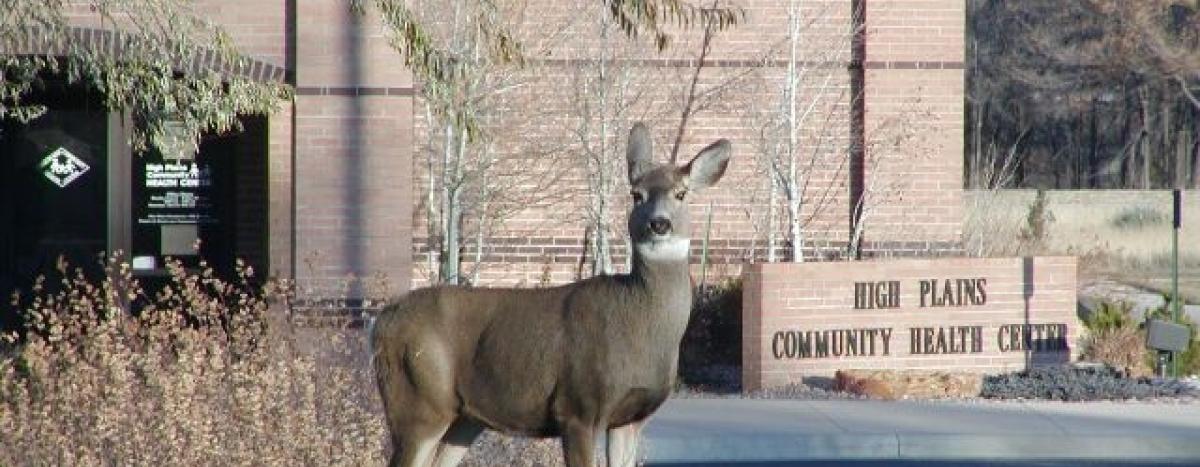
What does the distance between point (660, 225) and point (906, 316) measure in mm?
11391

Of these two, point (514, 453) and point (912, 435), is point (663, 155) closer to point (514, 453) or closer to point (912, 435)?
point (912, 435)

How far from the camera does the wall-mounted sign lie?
19922mm

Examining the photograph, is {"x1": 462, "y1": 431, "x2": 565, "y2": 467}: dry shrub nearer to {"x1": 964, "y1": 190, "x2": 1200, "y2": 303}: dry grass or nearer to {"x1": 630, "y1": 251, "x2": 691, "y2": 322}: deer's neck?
{"x1": 630, "y1": 251, "x2": 691, "y2": 322}: deer's neck

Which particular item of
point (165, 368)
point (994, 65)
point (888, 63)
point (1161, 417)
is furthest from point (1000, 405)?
point (994, 65)

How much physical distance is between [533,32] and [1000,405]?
5824 mm

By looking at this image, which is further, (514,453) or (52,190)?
(52,190)

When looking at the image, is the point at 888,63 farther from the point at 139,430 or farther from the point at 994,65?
the point at 994,65

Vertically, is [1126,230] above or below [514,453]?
above

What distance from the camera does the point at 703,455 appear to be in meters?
13.9

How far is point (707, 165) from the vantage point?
7.27 meters

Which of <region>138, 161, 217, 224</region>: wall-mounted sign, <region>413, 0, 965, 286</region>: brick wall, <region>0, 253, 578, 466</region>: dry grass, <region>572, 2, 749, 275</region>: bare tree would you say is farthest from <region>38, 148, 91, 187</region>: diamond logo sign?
<region>0, 253, 578, 466</region>: dry grass

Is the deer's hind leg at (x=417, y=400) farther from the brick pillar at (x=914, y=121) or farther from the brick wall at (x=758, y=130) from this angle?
the brick pillar at (x=914, y=121)

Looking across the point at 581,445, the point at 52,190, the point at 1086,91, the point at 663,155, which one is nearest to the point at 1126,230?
the point at 1086,91

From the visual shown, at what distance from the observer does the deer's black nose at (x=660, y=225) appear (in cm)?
707
